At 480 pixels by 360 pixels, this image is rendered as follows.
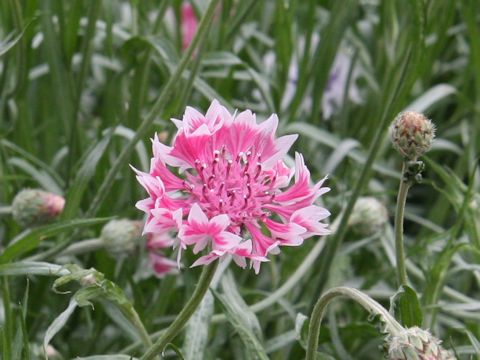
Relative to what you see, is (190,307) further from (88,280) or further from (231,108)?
(231,108)

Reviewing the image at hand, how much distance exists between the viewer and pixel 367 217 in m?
1.38

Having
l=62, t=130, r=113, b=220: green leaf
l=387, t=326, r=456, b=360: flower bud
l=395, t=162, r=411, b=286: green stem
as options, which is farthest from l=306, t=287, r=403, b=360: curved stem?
l=62, t=130, r=113, b=220: green leaf

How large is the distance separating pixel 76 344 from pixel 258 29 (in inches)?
34.6

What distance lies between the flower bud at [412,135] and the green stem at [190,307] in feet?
0.72

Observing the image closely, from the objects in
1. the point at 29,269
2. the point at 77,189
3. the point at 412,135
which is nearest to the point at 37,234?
the point at 29,269

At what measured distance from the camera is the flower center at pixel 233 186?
840 mm

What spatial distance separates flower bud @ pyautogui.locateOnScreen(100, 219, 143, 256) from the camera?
125 cm

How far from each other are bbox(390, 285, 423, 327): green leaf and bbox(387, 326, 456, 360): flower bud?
13 centimetres

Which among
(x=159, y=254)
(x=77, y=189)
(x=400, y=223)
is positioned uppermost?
(x=400, y=223)

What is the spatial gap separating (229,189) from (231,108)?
2.09ft

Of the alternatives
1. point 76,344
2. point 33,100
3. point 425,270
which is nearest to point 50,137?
point 33,100

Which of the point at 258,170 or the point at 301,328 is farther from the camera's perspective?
the point at 301,328

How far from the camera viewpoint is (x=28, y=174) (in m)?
1.45

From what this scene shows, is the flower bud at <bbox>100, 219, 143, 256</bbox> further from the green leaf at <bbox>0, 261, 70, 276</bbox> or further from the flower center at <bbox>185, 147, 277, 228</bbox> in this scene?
the flower center at <bbox>185, 147, 277, 228</bbox>
